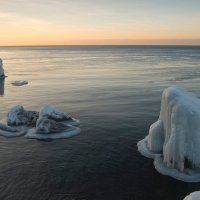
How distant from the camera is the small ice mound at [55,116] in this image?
112 feet

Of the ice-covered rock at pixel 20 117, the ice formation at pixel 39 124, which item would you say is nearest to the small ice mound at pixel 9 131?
the ice formation at pixel 39 124

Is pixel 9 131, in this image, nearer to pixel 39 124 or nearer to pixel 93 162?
pixel 39 124

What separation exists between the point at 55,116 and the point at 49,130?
390 centimetres

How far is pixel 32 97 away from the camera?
165 feet

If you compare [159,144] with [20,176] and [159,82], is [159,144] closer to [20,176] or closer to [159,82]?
[20,176]

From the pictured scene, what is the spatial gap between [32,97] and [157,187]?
3296 centimetres

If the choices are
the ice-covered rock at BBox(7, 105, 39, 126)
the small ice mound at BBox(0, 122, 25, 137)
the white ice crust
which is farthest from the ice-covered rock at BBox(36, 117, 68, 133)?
the ice-covered rock at BBox(7, 105, 39, 126)

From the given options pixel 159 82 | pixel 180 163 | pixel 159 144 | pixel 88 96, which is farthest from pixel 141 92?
pixel 180 163

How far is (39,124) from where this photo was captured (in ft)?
103

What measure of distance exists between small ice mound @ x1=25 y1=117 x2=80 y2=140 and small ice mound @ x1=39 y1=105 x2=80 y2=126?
189 cm

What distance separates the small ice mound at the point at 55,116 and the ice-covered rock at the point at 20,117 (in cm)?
116

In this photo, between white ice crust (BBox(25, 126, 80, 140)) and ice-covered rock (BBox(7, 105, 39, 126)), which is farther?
ice-covered rock (BBox(7, 105, 39, 126))

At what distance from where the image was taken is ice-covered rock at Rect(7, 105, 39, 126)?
33.5m

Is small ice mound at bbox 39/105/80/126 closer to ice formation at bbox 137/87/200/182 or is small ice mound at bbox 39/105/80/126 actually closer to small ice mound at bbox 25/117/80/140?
small ice mound at bbox 25/117/80/140
